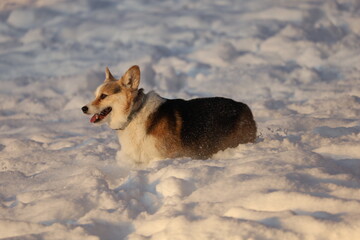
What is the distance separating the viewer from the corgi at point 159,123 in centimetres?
605

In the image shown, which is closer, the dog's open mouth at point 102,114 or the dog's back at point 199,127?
the dog's back at point 199,127

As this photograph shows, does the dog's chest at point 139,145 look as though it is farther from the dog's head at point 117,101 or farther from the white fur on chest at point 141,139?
the dog's head at point 117,101

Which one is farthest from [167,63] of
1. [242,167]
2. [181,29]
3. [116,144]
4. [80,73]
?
[242,167]

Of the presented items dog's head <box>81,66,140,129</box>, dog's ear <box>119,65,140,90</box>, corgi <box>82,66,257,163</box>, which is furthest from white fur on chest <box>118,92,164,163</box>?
dog's ear <box>119,65,140,90</box>

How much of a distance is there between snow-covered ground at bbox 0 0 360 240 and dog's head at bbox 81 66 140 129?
1.91 feet

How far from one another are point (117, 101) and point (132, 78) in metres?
0.31

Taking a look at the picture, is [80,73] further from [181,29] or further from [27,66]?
[181,29]

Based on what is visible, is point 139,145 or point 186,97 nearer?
point 139,145

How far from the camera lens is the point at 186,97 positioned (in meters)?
11.3

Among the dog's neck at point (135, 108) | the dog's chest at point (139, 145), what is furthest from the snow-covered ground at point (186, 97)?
the dog's neck at point (135, 108)

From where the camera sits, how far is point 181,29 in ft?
55.1

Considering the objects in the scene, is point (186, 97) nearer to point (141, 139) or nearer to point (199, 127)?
point (199, 127)

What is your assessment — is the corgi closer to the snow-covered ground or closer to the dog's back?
the dog's back

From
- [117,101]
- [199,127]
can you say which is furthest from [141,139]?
[199,127]
